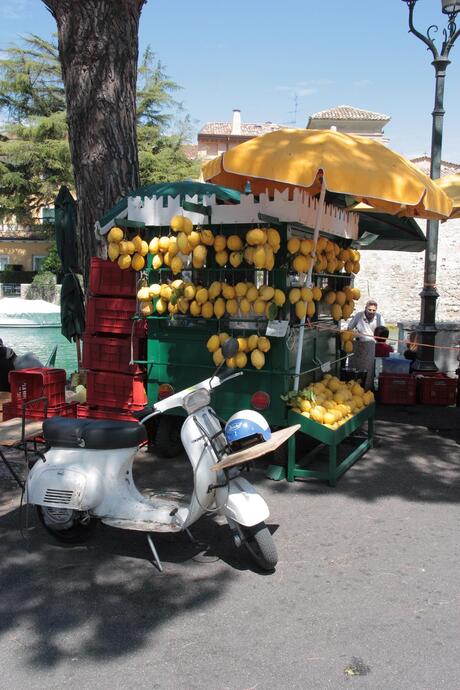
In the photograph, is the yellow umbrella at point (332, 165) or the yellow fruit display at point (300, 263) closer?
the yellow umbrella at point (332, 165)

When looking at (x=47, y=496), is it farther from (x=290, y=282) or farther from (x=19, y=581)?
(x=290, y=282)

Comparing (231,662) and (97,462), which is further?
(97,462)

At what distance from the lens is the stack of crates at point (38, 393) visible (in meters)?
6.24

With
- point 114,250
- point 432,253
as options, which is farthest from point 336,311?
point 432,253

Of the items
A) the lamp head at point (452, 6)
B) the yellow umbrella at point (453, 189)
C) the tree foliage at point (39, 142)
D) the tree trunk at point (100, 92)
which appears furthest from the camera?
the tree foliage at point (39, 142)

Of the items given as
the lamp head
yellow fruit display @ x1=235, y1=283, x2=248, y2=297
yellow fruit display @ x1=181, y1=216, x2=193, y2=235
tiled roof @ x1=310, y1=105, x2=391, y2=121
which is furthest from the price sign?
tiled roof @ x1=310, y1=105, x2=391, y2=121

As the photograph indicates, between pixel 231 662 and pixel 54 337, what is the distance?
→ 22269 mm

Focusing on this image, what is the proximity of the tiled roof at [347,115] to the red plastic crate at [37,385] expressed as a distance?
4789 centimetres

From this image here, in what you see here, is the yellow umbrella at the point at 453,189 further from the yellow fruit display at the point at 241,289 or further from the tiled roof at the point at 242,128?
the tiled roof at the point at 242,128

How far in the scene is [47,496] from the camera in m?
3.95

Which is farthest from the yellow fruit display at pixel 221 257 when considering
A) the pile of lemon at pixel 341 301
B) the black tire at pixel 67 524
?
the black tire at pixel 67 524

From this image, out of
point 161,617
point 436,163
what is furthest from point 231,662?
point 436,163

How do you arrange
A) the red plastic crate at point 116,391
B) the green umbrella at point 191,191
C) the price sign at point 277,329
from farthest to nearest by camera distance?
1. the red plastic crate at point 116,391
2. the green umbrella at point 191,191
3. the price sign at point 277,329

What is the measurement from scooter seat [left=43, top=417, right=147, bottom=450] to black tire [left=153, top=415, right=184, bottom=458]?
1945mm
